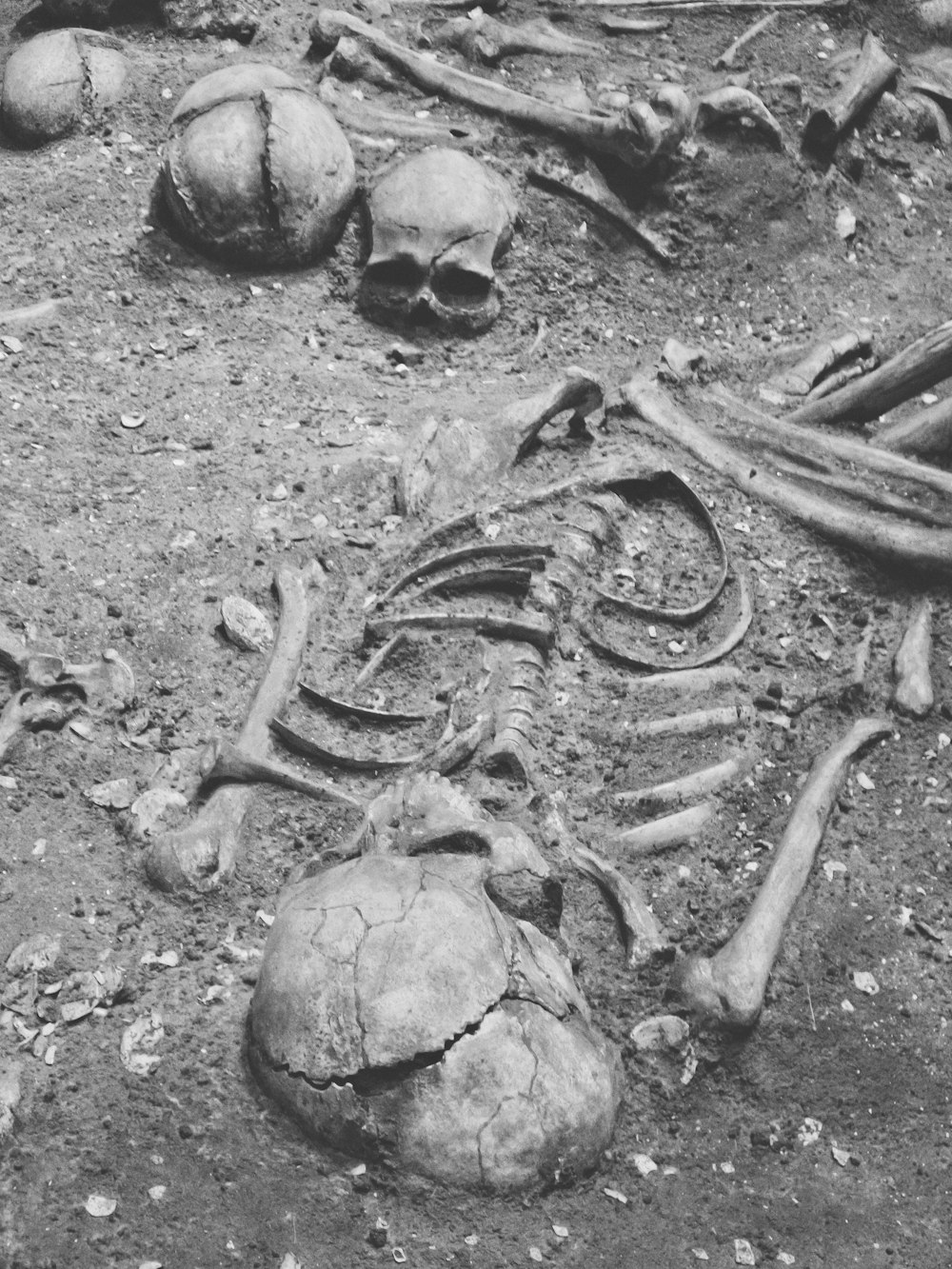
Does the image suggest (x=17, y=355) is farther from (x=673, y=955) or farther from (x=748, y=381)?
(x=673, y=955)

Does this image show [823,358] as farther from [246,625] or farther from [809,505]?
[246,625]

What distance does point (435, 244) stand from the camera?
486 cm

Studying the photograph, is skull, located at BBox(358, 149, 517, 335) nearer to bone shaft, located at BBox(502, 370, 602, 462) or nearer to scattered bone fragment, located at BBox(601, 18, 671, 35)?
bone shaft, located at BBox(502, 370, 602, 462)

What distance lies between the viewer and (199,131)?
15.9 feet

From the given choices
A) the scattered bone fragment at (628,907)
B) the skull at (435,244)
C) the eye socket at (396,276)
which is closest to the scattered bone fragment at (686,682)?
the scattered bone fragment at (628,907)

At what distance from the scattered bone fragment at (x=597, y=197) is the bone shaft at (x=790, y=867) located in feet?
7.23

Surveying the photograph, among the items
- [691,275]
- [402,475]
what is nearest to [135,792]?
[402,475]

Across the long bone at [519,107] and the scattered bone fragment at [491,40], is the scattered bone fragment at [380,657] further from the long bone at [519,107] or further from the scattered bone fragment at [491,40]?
the scattered bone fragment at [491,40]

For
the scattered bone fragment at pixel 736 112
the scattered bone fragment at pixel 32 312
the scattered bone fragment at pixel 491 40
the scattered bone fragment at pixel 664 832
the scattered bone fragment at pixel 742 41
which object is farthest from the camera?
the scattered bone fragment at pixel 742 41

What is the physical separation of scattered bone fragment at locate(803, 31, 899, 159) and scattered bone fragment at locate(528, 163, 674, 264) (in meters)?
0.79

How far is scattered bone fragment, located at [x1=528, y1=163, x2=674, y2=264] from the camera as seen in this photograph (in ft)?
17.5

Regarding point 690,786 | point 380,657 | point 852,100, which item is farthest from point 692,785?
Result: point 852,100

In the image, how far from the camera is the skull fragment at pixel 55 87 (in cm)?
534

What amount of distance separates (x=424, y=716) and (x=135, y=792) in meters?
0.75
